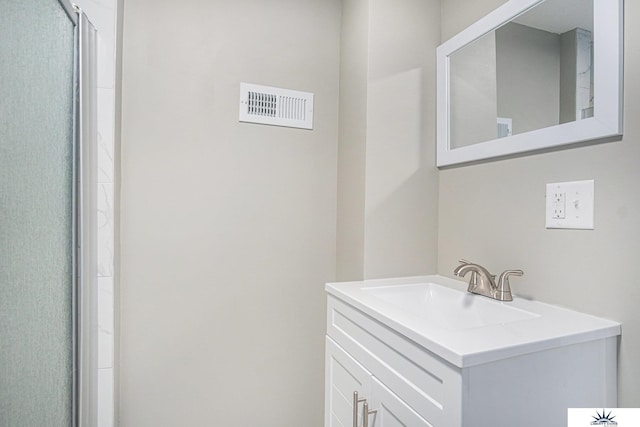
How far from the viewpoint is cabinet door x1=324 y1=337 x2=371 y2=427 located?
95cm

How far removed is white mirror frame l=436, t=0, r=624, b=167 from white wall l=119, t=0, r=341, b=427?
2.14ft

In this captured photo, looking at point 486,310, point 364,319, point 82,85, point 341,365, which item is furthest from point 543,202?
point 82,85

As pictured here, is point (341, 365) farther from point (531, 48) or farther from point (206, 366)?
point (531, 48)

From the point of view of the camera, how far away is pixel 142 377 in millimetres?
1271

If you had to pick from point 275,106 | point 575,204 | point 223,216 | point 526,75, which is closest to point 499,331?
point 575,204

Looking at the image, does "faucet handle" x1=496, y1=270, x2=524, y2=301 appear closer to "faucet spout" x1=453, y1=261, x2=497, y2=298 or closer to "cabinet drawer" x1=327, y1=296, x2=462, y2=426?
"faucet spout" x1=453, y1=261, x2=497, y2=298

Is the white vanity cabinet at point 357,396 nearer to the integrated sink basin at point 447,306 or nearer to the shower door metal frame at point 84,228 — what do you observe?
the integrated sink basin at point 447,306

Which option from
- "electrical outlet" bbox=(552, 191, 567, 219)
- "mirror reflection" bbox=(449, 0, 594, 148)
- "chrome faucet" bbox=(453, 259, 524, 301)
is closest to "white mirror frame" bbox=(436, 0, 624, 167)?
"mirror reflection" bbox=(449, 0, 594, 148)

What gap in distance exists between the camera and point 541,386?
27.0 inches

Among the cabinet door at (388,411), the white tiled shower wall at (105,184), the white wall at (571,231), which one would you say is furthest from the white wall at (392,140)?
the white tiled shower wall at (105,184)

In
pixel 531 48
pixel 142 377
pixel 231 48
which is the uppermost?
pixel 231 48

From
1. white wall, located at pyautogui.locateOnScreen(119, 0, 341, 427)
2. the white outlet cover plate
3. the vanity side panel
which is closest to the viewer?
the vanity side panel

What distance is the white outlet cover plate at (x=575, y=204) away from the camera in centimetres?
84

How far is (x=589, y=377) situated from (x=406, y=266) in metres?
0.69
